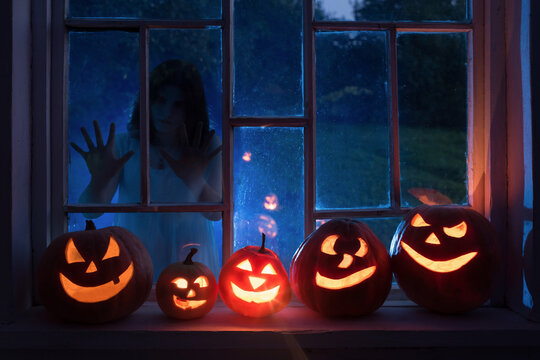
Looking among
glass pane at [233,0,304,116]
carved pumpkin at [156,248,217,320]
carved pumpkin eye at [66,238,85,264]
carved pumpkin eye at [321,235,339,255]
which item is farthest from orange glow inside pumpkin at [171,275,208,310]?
glass pane at [233,0,304,116]

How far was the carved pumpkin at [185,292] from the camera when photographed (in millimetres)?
1405

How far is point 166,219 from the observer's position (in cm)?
169

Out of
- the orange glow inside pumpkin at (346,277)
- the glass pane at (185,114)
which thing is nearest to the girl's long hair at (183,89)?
the glass pane at (185,114)

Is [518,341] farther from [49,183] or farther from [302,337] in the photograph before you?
[49,183]

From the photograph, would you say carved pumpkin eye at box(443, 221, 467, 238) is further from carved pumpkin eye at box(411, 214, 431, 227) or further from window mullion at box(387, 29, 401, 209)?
window mullion at box(387, 29, 401, 209)

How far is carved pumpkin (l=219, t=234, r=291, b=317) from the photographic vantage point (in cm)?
141

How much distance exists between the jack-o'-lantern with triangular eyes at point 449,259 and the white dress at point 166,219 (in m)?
0.79

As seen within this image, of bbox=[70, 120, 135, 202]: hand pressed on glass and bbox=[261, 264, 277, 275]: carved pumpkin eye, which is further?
bbox=[70, 120, 135, 202]: hand pressed on glass

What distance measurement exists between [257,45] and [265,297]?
3.31ft

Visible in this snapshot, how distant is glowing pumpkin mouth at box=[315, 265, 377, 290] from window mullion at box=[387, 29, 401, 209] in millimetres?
392

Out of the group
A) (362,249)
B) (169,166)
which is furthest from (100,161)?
(362,249)

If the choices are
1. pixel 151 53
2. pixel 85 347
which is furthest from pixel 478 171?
pixel 85 347

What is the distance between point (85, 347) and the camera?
1.32 metres

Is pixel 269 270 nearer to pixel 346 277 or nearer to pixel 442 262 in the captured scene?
pixel 346 277
